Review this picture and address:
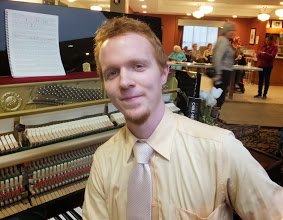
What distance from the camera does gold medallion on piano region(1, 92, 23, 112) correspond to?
4.29 ft

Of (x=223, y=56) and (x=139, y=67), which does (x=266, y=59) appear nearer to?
(x=223, y=56)

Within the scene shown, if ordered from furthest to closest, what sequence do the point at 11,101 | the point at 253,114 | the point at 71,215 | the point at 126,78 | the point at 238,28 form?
the point at 238,28, the point at 253,114, the point at 71,215, the point at 11,101, the point at 126,78

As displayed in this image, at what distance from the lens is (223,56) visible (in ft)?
17.4

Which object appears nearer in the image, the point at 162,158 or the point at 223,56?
the point at 162,158

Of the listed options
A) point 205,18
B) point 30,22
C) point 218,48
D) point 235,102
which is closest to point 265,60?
point 235,102

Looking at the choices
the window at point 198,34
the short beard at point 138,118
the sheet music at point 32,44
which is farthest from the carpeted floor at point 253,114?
the window at point 198,34

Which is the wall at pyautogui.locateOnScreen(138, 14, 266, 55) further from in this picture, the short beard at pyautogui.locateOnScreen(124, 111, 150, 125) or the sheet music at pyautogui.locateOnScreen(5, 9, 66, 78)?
the short beard at pyautogui.locateOnScreen(124, 111, 150, 125)

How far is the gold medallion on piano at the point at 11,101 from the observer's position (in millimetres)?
1308

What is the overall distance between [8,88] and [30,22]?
0.42 m

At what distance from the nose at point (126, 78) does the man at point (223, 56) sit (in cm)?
440

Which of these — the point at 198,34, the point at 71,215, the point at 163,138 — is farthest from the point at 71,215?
the point at 198,34

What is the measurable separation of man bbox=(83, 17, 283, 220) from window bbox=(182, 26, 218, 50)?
1716cm

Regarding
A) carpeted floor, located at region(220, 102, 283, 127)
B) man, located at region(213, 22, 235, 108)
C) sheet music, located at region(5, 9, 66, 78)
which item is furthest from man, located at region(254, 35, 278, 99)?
sheet music, located at region(5, 9, 66, 78)

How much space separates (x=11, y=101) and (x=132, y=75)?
0.66 metres
